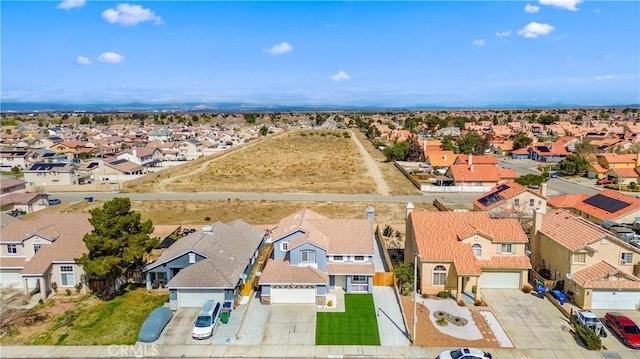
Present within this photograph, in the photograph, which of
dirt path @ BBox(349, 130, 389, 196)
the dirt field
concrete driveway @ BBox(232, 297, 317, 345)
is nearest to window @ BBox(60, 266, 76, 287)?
concrete driveway @ BBox(232, 297, 317, 345)

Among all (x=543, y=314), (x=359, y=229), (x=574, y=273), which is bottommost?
(x=543, y=314)

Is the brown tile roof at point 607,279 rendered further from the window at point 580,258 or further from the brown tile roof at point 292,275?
the brown tile roof at point 292,275

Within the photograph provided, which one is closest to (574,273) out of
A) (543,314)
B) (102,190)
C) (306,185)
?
(543,314)

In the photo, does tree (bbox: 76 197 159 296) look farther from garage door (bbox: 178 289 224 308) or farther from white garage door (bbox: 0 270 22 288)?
white garage door (bbox: 0 270 22 288)

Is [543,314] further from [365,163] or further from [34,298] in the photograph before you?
[365,163]

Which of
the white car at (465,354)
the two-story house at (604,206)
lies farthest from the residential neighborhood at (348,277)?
the two-story house at (604,206)

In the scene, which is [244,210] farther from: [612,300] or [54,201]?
[612,300]

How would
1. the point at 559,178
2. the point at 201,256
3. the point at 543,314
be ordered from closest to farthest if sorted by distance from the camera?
the point at 543,314 → the point at 201,256 → the point at 559,178
